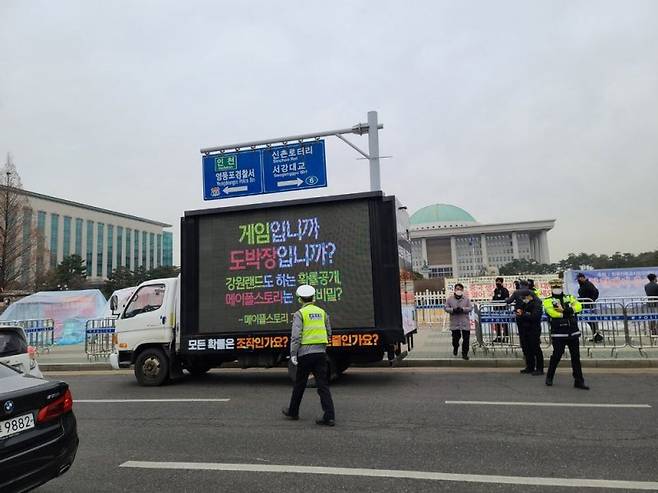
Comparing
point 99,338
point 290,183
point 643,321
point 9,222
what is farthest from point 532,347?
point 9,222

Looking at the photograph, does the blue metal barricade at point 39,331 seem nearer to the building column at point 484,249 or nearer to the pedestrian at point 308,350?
the pedestrian at point 308,350

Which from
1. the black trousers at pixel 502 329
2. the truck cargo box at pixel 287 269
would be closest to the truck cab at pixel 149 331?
the truck cargo box at pixel 287 269

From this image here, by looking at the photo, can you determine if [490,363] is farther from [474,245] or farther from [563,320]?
[474,245]

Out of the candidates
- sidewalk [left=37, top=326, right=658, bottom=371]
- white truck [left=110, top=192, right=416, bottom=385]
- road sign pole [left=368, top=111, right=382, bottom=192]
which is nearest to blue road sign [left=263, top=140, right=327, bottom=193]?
road sign pole [left=368, top=111, right=382, bottom=192]

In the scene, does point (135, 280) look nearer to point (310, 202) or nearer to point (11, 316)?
point (11, 316)

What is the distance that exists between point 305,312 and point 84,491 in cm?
299

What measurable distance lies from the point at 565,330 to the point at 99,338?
12380mm

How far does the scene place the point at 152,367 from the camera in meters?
9.20

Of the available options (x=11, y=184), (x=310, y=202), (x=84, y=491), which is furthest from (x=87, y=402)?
(x=11, y=184)

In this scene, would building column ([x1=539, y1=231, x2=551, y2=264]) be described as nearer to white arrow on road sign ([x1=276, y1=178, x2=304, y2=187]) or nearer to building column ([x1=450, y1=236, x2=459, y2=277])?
building column ([x1=450, y1=236, x2=459, y2=277])

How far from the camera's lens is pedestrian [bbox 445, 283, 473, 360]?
1083 cm

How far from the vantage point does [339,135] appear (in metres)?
14.3

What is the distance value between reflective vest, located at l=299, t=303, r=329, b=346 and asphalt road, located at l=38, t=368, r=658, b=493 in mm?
1016

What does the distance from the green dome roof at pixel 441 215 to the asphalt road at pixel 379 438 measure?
124 m
